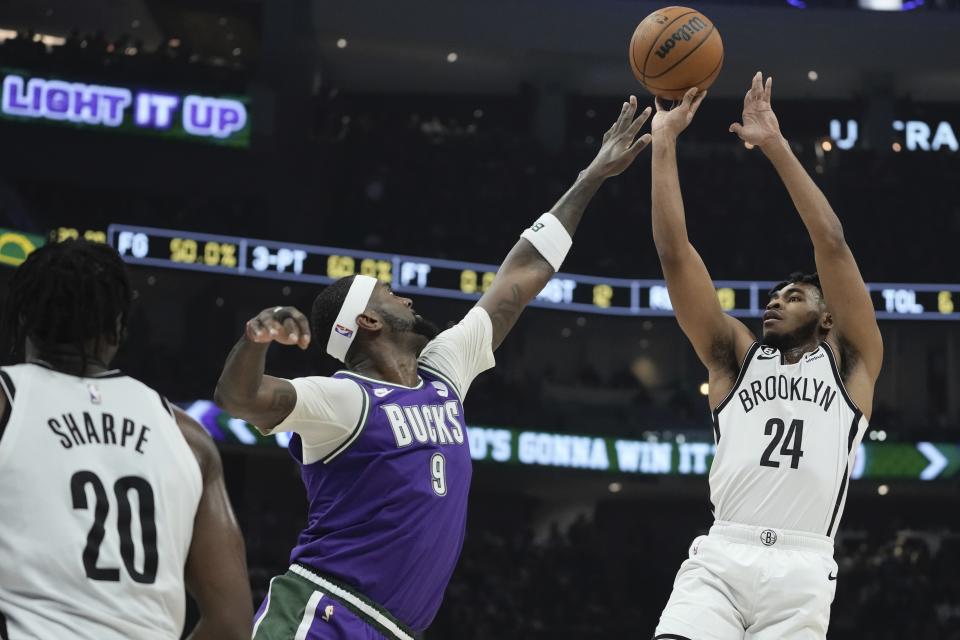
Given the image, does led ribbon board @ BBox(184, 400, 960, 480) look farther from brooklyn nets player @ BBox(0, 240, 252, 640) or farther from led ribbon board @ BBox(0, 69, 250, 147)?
brooklyn nets player @ BBox(0, 240, 252, 640)

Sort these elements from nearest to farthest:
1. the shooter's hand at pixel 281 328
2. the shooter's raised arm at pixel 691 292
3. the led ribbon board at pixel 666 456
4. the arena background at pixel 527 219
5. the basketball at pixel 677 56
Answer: the shooter's hand at pixel 281 328
the shooter's raised arm at pixel 691 292
the basketball at pixel 677 56
the arena background at pixel 527 219
the led ribbon board at pixel 666 456

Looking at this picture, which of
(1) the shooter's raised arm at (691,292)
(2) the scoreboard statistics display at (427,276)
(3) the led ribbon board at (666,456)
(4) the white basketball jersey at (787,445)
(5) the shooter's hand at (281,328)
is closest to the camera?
(5) the shooter's hand at (281,328)

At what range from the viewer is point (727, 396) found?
5.29m

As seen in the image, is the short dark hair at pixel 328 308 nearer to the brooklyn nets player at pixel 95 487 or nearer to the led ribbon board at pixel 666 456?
the brooklyn nets player at pixel 95 487

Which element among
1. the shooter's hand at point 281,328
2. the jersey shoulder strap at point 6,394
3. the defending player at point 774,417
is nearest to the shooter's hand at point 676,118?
the defending player at point 774,417

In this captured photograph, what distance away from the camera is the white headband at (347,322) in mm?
4785

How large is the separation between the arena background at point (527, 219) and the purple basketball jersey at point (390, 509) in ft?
48.1

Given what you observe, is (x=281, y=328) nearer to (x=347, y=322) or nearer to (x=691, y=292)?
(x=347, y=322)

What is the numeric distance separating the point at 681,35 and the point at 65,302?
3.94 meters

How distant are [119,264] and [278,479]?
21683mm

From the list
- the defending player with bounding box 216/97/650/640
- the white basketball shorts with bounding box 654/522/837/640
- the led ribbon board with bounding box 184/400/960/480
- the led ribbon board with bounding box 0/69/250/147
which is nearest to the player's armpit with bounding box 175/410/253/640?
the defending player with bounding box 216/97/650/640

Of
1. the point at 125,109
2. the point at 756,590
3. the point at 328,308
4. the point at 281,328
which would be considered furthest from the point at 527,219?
the point at 281,328

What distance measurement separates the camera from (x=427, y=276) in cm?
2241

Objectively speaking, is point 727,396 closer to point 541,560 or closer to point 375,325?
point 375,325
